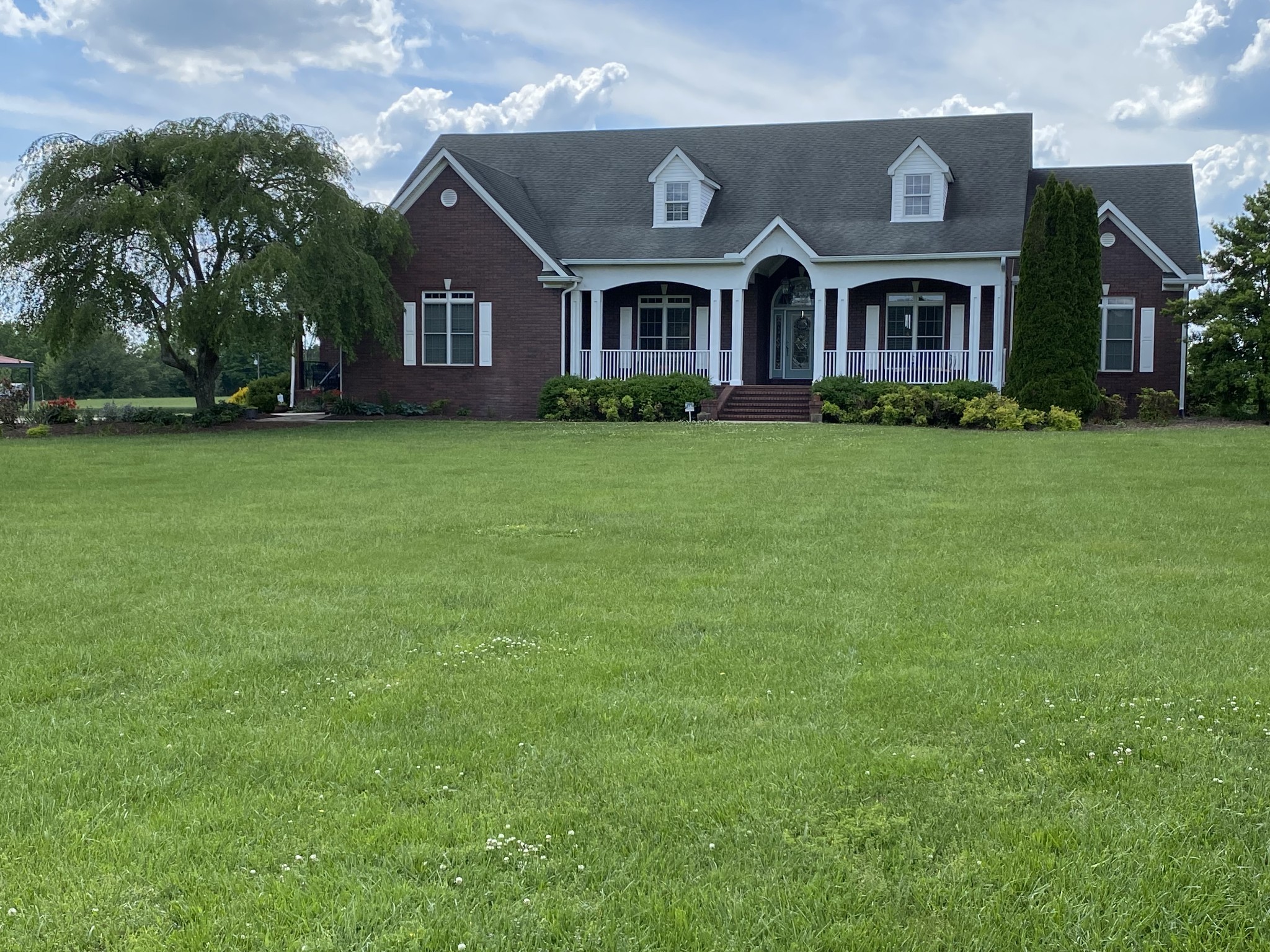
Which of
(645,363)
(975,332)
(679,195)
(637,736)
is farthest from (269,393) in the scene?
(637,736)

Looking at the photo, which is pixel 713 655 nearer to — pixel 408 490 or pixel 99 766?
pixel 99 766

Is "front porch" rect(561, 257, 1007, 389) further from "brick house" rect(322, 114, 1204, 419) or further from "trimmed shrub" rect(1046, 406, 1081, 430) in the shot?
"trimmed shrub" rect(1046, 406, 1081, 430)

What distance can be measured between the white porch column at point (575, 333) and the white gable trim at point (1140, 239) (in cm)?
1193

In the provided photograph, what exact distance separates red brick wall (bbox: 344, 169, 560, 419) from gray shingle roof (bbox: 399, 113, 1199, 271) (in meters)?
0.72

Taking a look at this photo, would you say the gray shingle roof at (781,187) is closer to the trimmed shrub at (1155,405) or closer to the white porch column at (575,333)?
the white porch column at (575,333)

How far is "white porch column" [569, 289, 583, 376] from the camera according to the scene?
27.6 metres

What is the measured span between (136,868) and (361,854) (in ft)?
2.11

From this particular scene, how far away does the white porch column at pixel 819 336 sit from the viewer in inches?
1025

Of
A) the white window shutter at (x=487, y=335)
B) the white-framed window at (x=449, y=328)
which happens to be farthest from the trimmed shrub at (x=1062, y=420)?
the white-framed window at (x=449, y=328)

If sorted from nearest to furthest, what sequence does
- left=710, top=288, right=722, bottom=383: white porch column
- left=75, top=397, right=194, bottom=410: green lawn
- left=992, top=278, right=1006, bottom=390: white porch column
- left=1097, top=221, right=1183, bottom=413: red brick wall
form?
A: left=992, top=278, right=1006, bottom=390: white porch column
left=1097, top=221, right=1183, bottom=413: red brick wall
left=710, top=288, right=722, bottom=383: white porch column
left=75, top=397, right=194, bottom=410: green lawn

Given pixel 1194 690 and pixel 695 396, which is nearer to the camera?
pixel 1194 690

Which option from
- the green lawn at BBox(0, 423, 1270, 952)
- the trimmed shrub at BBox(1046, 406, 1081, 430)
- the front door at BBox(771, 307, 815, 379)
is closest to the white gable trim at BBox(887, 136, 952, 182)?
the front door at BBox(771, 307, 815, 379)

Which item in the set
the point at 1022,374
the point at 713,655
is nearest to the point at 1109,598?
the point at 713,655

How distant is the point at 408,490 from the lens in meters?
12.3
